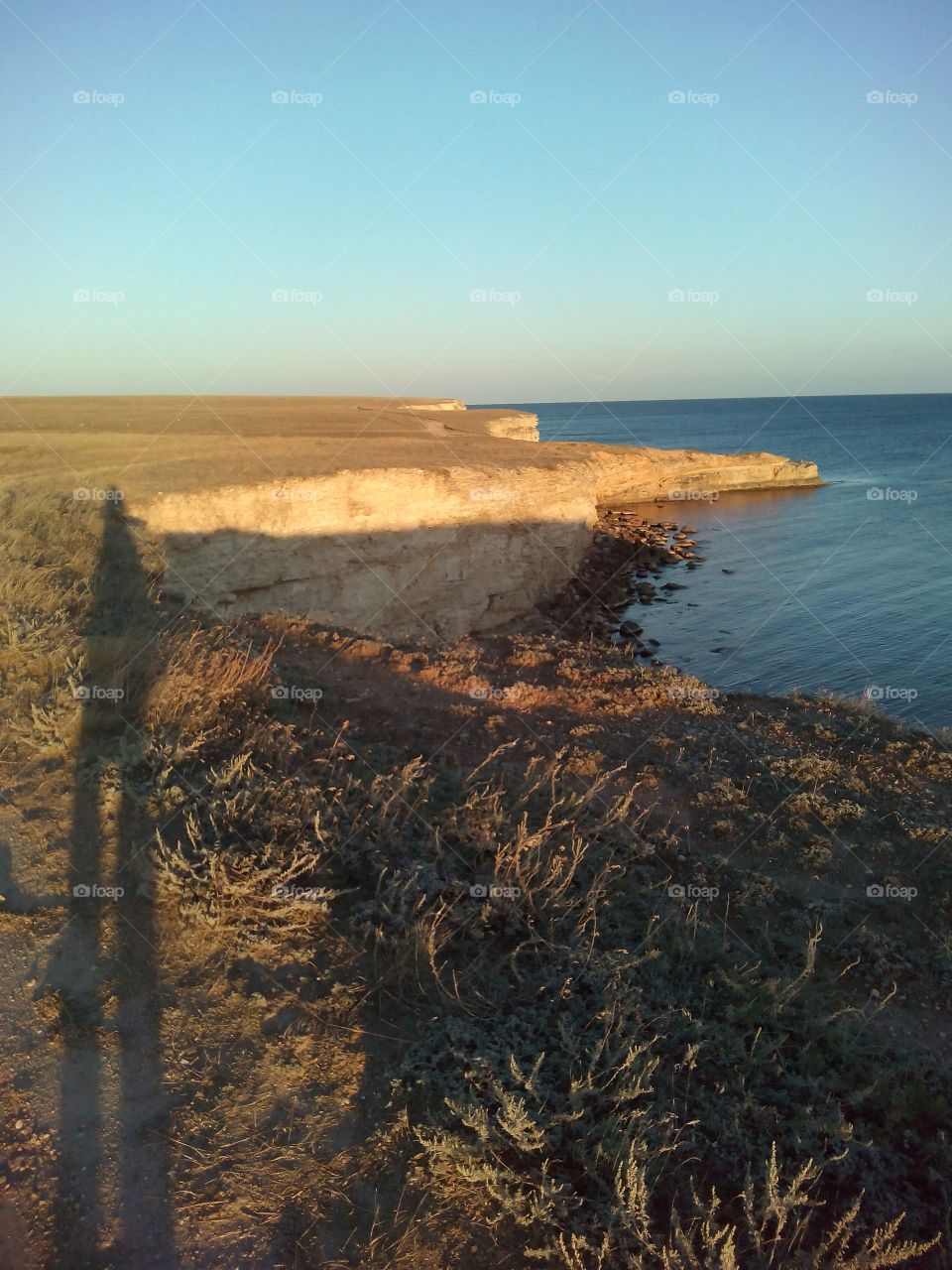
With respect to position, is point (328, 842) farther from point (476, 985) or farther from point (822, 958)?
point (822, 958)

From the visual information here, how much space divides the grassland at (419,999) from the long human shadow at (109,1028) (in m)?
0.01

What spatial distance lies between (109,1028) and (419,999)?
4.88 ft

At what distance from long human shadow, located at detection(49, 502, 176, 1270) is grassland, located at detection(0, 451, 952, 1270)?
0.05 feet

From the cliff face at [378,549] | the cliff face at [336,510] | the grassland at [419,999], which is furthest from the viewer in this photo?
the cliff face at [378,549]

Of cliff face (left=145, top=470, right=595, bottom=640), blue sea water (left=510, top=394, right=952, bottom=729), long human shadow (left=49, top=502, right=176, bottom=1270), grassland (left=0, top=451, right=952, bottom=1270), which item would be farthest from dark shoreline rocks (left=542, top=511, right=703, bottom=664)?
long human shadow (left=49, top=502, right=176, bottom=1270)

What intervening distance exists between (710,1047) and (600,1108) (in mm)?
806

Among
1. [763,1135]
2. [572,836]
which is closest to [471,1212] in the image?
[763,1135]

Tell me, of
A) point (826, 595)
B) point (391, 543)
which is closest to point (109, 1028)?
point (391, 543)

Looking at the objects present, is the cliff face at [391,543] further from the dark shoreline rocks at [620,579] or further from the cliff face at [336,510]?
the dark shoreline rocks at [620,579]

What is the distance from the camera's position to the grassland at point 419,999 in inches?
120

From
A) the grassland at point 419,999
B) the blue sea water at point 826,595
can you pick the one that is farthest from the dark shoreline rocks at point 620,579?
the grassland at point 419,999

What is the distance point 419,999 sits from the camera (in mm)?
4137

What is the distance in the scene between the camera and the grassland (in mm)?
3061

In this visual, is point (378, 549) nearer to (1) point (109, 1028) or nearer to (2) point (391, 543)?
(2) point (391, 543)
